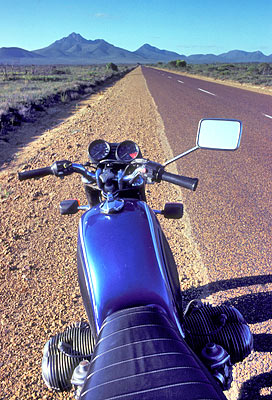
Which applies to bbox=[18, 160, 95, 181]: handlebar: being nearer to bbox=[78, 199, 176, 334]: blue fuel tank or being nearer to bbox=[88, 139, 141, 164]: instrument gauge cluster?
bbox=[88, 139, 141, 164]: instrument gauge cluster

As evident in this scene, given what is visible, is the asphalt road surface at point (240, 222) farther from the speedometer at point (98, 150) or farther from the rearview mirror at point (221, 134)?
the speedometer at point (98, 150)

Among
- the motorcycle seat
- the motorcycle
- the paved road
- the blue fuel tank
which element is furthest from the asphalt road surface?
the motorcycle seat

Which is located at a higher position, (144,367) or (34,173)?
(34,173)

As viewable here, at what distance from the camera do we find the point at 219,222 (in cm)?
385

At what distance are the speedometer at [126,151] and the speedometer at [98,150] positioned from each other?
8cm

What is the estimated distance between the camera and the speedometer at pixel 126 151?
2008mm

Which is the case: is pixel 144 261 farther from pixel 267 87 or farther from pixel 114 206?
pixel 267 87

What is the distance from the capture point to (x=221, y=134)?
1817 mm

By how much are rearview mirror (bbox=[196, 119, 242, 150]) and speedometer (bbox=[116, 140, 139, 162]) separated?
1.50 feet

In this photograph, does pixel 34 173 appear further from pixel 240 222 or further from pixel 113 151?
pixel 240 222

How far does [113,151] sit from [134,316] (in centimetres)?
126

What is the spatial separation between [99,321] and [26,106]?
48.3 ft

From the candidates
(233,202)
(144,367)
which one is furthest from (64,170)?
(233,202)

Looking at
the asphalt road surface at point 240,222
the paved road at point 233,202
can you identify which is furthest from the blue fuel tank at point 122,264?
the paved road at point 233,202
